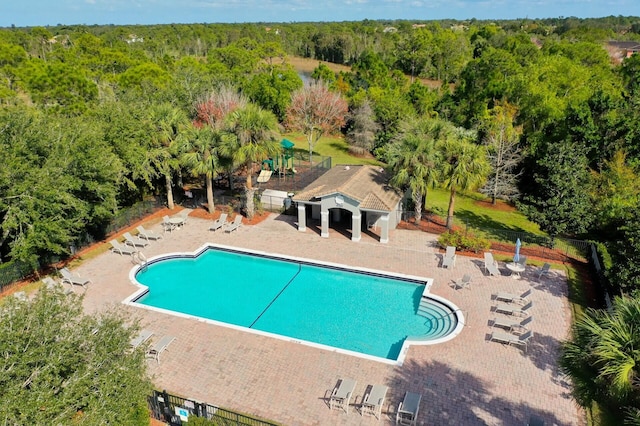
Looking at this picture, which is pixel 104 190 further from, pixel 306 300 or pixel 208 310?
pixel 306 300

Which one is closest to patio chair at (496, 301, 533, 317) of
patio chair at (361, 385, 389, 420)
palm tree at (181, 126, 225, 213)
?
patio chair at (361, 385, 389, 420)

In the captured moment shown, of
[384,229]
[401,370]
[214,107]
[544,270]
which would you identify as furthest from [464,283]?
[214,107]

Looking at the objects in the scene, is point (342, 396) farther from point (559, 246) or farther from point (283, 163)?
point (283, 163)

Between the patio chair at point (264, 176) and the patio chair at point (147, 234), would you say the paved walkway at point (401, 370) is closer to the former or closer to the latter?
the patio chair at point (147, 234)

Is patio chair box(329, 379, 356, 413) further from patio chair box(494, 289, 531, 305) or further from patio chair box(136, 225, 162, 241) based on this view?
patio chair box(136, 225, 162, 241)

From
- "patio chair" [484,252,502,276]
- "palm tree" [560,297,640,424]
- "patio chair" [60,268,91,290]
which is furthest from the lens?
"patio chair" [484,252,502,276]

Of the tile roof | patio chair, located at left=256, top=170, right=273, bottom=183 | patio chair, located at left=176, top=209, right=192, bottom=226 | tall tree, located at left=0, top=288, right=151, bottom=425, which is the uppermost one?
tall tree, located at left=0, top=288, right=151, bottom=425

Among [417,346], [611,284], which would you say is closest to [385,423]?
[417,346]
